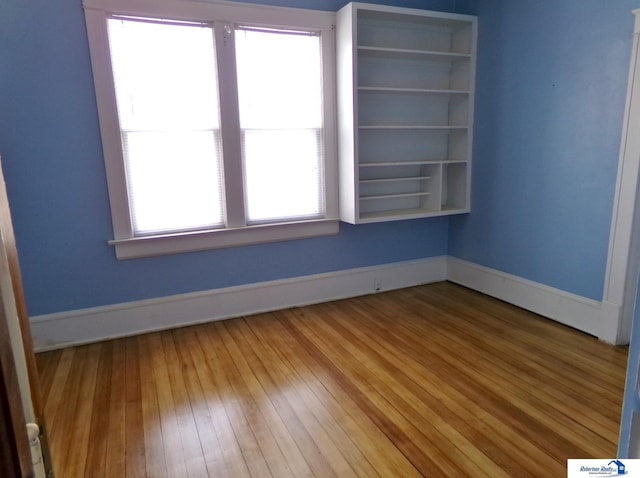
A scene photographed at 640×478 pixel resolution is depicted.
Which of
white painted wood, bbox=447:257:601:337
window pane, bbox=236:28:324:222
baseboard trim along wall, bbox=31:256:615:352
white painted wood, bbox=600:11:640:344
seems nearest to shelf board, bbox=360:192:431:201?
window pane, bbox=236:28:324:222

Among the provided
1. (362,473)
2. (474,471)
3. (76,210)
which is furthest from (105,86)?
(474,471)

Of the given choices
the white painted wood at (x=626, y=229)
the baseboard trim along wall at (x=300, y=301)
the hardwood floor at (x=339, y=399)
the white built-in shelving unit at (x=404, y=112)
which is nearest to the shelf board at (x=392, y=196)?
the white built-in shelving unit at (x=404, y=112)

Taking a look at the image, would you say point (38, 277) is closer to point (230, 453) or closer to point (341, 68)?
point (230, 453)

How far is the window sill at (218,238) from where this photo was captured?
313cm

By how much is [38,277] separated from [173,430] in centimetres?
168

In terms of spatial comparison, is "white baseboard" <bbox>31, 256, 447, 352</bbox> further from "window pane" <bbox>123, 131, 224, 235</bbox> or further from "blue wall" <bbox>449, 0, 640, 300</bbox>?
"blue wall" <bbox>449, 0, 640, 300</bbox>

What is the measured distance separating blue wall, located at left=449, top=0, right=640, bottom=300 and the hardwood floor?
597mm

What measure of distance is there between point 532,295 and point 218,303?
2.65 meters

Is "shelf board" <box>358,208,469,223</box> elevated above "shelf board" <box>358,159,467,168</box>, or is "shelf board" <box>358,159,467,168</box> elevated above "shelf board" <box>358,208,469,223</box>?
"shelf board" <box>358,159,467,168</box>

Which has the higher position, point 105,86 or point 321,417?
point 105,86

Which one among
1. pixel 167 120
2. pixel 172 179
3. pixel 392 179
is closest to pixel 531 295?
pixel 392 179

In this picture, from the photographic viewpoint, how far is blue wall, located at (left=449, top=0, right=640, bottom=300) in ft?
9.14

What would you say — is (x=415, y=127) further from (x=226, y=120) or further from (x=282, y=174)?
(x=226, y=120)

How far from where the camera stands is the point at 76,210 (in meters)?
2.98
